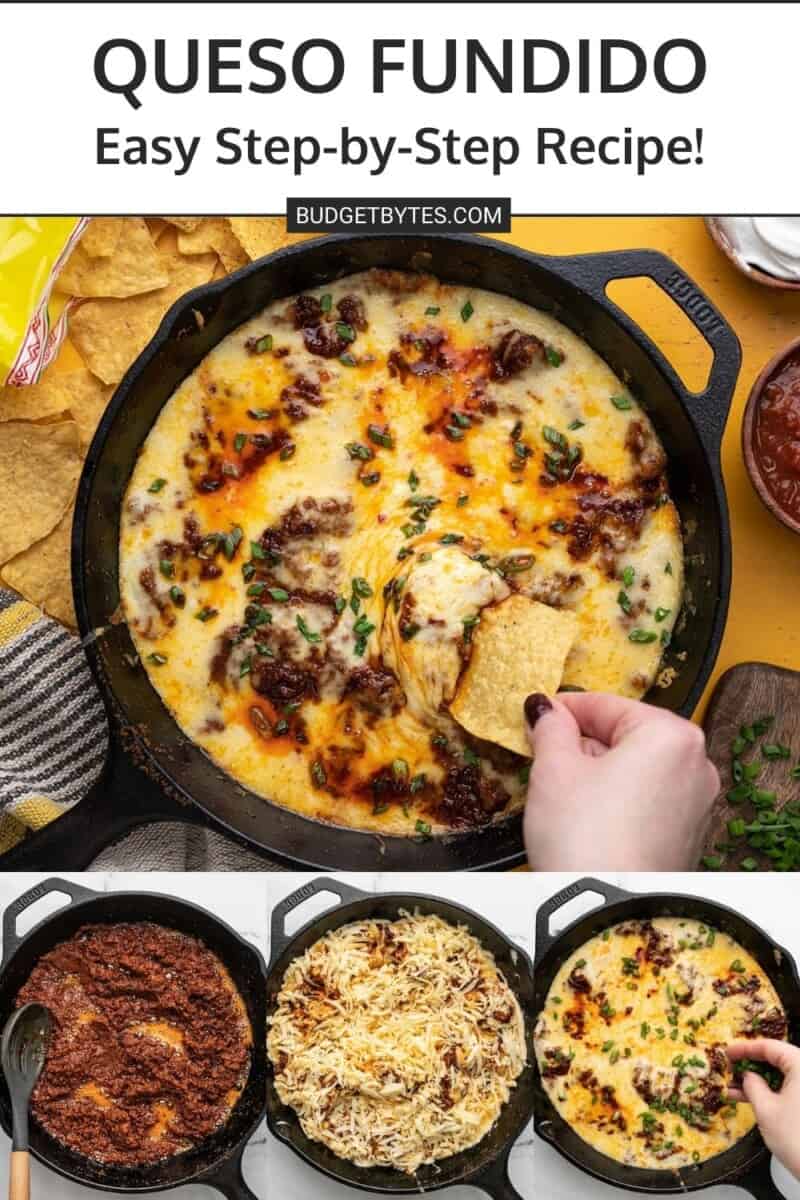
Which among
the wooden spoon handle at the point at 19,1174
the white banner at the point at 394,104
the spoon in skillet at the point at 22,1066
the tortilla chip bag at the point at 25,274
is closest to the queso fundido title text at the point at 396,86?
the white banner at the point at 394,104

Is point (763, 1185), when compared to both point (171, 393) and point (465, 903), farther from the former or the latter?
point (171, 393)

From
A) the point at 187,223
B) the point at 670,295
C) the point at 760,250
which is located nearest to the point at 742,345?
the point at 760,250

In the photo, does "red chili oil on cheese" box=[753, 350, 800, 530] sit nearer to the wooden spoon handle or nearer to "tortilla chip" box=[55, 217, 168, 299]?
"tortilla chip" box=[55, 217, 168, 299]

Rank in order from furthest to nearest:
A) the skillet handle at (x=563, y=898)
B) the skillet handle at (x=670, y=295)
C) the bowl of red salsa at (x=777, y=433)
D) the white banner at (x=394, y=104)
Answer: the bowl of red salsa at (x=777, y=433), the skillet handle at (x=670, y=295), the skillet handle at (x=563, y=898), the white banner at (x=394, y=104)

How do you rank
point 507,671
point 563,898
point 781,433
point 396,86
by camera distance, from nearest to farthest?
point 396,86
point 563,898
point 507,671
point 781,433

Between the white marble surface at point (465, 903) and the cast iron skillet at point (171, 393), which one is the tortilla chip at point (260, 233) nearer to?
the cast iron skillet at point (171, 393)

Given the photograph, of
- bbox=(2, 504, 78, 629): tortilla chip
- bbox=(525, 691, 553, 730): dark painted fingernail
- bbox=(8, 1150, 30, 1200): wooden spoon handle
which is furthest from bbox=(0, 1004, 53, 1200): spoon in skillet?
bbox=(525, 691, 553, 730): dark painted fingernail
